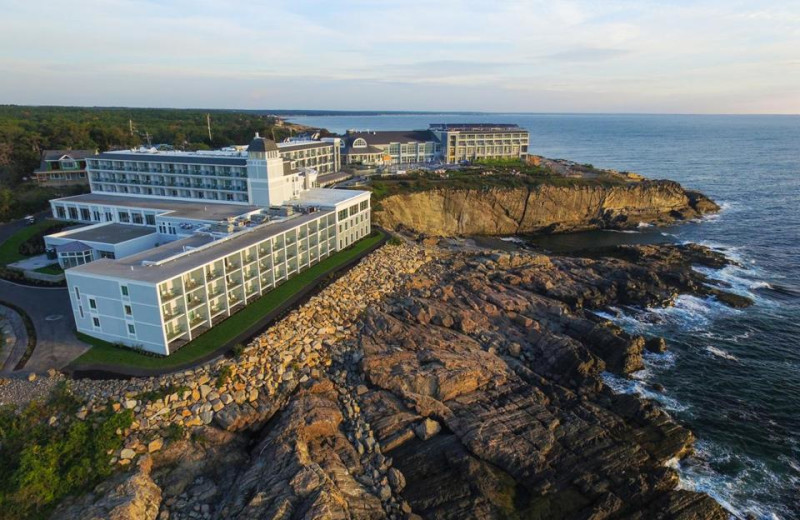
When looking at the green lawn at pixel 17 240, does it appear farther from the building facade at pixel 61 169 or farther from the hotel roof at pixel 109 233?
the building facade at pixel 61 169

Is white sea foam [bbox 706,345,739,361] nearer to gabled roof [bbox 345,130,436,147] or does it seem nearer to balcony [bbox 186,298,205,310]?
balcony [bbox 186,298,205,310]

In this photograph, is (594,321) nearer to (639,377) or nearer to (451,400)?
(639,377)

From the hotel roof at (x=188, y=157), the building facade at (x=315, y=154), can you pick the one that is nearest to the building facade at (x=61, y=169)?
the hotel roof at (x=188, y=157)

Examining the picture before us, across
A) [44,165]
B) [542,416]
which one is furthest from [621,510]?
[44,165]

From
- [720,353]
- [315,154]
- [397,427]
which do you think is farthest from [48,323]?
[315,154]

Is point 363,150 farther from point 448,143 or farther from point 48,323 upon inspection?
point 48,323

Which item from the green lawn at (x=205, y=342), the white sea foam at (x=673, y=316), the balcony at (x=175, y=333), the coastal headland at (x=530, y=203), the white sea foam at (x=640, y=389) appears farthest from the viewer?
the coastal headland at (x=530, y=203)

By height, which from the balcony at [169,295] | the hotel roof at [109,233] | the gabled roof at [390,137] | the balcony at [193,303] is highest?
the gabled roof at [390,137]

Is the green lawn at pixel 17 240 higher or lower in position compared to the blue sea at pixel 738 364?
higher
